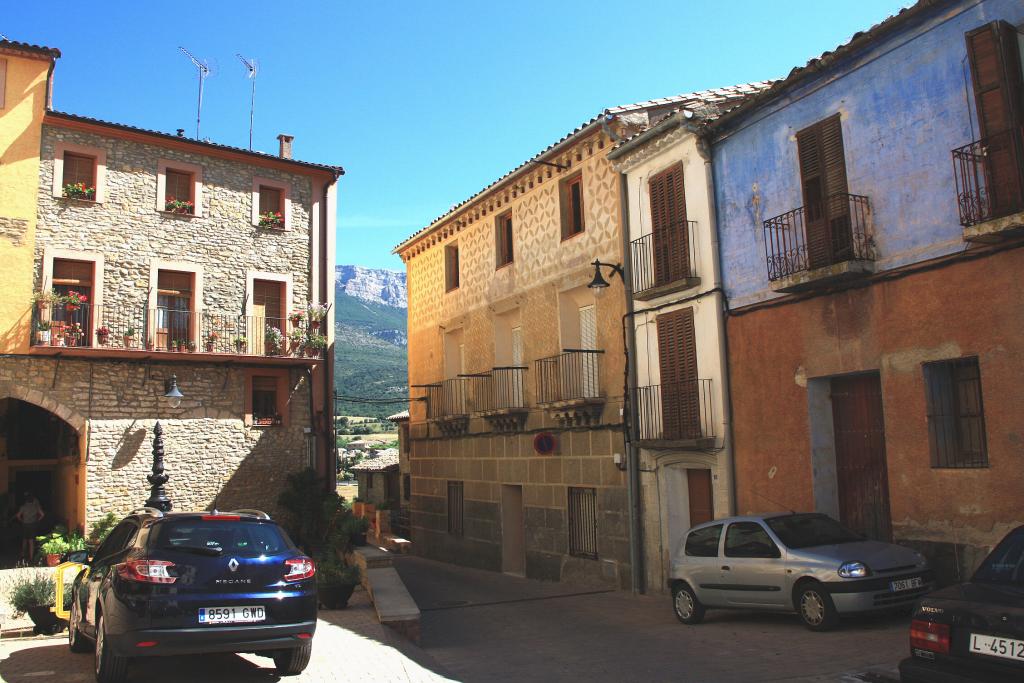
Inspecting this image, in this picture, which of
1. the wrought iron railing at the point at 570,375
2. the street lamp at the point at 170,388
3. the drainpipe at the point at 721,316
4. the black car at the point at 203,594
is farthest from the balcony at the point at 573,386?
the black car at the point at 203,594

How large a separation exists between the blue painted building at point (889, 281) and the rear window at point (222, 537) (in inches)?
317

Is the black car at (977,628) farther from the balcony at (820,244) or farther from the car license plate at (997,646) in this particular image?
the balcony at (820,244)

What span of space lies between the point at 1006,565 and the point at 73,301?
1964 cm

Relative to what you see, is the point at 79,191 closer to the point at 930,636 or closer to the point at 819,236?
the point at 819,236

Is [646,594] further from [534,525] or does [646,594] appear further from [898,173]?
[898,173]

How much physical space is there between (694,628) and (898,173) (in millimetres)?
6770

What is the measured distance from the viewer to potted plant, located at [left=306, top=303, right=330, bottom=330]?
22.8m

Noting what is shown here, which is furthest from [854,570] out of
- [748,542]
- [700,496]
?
[700,496]

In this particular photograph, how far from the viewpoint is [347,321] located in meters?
172

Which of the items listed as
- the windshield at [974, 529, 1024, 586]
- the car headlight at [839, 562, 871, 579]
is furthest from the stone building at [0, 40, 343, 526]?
the windshield at [974, 529, 1024, 586]

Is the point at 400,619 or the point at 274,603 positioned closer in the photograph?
the point at 274,603

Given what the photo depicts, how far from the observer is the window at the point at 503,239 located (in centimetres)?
2189

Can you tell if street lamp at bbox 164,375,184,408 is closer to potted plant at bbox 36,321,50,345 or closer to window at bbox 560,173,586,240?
potted plant at bbox 36,321,50,345

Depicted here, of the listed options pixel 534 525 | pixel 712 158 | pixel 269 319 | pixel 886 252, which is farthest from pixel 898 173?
pixel 269 319
